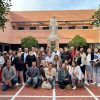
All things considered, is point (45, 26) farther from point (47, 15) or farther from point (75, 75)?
point (75, 75)

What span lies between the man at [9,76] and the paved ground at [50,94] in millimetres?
339

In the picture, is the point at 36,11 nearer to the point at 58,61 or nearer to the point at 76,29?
the point at 76,29

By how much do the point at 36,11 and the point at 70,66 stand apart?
45.7 m

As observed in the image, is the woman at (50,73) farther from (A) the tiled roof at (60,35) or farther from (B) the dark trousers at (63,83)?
(A) the tiled roof at (60,35)

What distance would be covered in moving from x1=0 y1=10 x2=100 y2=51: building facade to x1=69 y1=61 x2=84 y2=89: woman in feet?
133

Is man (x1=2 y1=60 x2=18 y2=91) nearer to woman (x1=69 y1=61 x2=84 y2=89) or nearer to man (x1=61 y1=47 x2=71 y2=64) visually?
woman (x1=69 y1=61 x2=84 y2=89)

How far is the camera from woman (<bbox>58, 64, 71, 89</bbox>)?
51.9 ft

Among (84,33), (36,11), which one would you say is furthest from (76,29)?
(36,11)

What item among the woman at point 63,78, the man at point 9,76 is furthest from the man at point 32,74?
the woman at point 63,78

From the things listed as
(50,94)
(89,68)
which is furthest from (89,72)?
(50,94)

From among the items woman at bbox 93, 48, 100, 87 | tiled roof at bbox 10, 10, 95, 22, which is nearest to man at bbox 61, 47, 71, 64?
woman at bbox 93, 48, 100, 87

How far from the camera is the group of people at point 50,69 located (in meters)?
15.8

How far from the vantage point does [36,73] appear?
16109 millimetres

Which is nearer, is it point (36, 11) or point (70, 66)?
point (70, 66)
